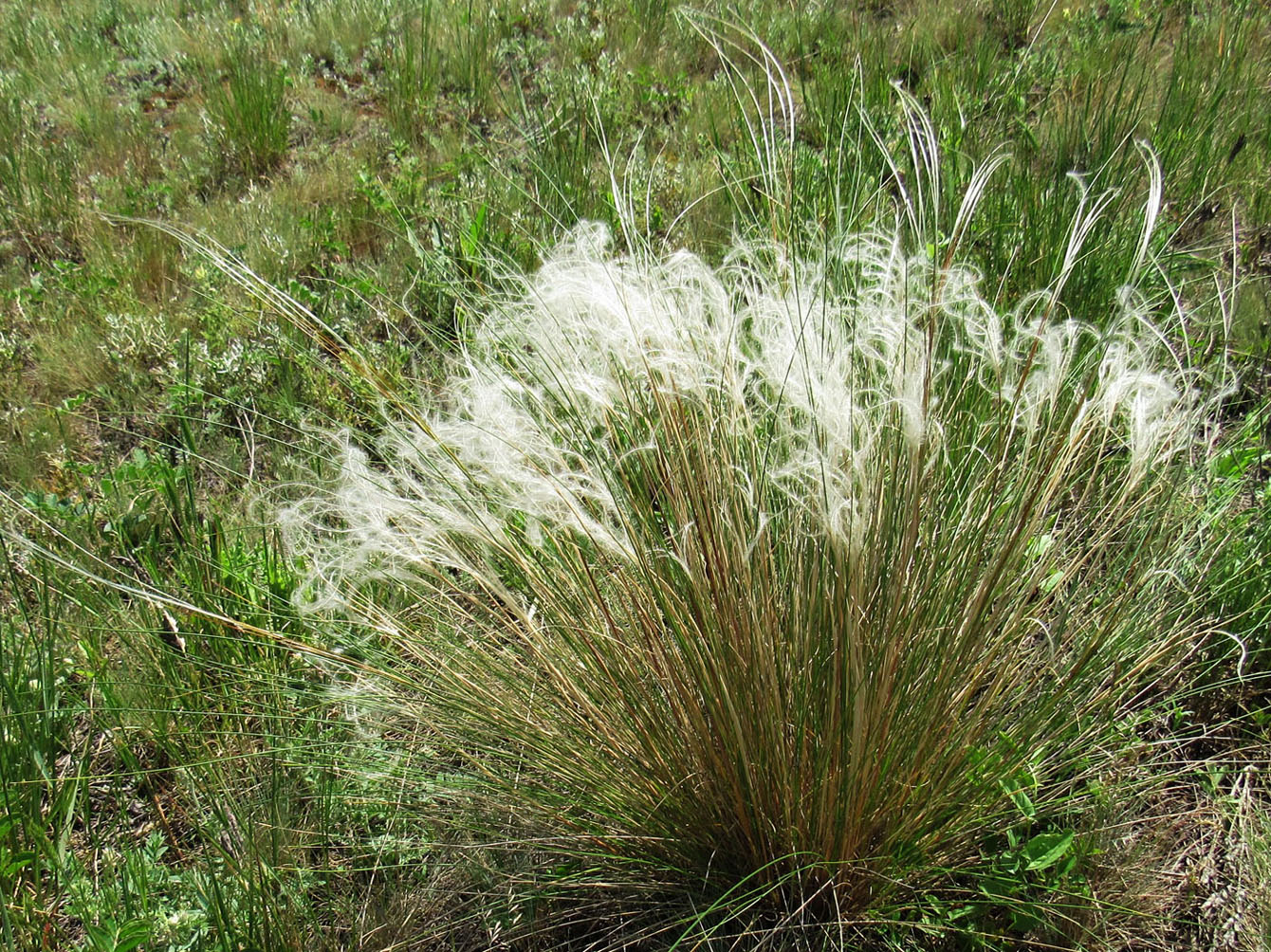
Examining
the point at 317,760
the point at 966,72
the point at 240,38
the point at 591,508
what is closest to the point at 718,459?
the point at 591,508

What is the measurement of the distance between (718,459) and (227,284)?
296cm

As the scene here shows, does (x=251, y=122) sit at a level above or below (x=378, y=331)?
above

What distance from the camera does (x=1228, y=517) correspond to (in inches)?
87.1

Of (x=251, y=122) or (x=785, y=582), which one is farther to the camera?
(x=251, y=122)

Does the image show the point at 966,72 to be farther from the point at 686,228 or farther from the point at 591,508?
the point at 591,508

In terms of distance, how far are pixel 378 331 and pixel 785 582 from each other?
2.38 meters

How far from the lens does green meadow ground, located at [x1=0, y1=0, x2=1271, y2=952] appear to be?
1.84m

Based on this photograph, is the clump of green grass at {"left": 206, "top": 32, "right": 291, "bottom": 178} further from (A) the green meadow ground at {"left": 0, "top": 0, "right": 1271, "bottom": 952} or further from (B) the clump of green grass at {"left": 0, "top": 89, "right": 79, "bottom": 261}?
(B) the clump of green grass at {"left": 0, "top": 89, "right": 79, "bottom": 261}

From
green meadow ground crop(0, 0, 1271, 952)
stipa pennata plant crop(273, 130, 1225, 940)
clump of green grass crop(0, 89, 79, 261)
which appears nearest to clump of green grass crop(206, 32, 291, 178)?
green meadow ground crop(0, 0, 1271, 952)

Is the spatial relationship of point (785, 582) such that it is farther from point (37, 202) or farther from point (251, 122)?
point (37, 202)

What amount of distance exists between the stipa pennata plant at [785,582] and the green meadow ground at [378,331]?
0.39 ft

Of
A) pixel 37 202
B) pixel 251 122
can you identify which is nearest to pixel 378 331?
pixel 251 122

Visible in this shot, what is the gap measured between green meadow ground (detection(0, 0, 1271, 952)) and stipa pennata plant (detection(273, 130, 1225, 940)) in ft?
0.39

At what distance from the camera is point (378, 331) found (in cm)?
357
